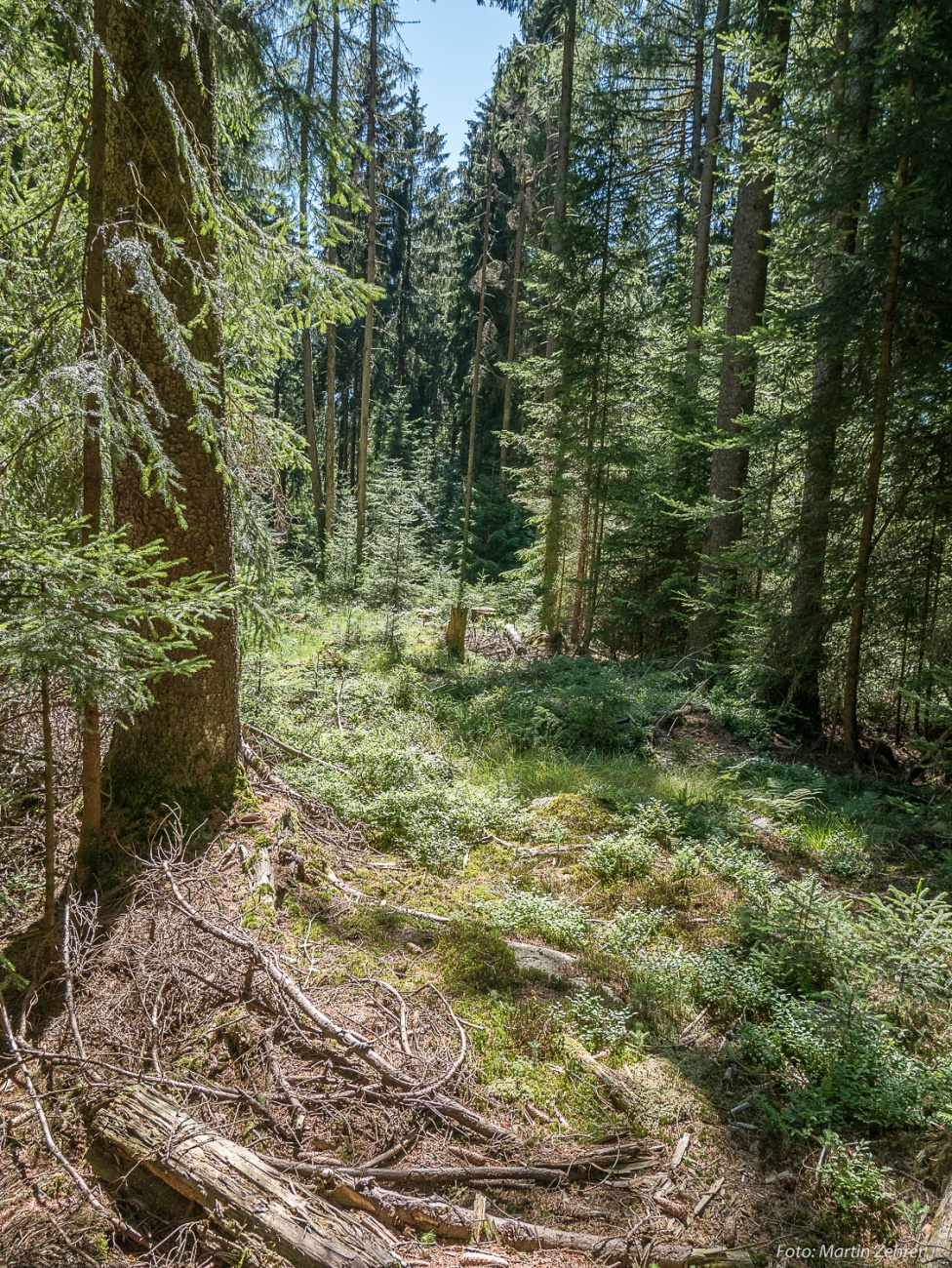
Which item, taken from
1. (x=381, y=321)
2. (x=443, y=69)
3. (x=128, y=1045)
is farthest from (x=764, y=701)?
(x=381, y=321)

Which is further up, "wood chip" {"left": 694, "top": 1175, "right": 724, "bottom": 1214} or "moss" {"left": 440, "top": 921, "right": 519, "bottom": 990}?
"moss" {"left": 440, "top": 921, "right": 519, "bottom": 990}

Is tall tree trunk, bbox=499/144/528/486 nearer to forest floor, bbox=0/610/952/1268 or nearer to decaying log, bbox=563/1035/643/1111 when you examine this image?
forest floor, bbox=0/610/952/1268

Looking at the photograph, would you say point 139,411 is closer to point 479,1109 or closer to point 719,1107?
point 479,1109

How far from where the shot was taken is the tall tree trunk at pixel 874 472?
5.95m

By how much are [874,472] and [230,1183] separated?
7176 mm

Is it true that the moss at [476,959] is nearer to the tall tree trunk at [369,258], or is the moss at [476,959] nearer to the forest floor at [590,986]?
the forest floor at [590,986]

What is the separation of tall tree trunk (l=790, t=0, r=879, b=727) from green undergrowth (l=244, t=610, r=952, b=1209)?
89 centimetres

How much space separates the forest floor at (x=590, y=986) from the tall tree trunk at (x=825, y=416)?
162 centimetres

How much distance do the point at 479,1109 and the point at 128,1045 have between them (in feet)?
4.77

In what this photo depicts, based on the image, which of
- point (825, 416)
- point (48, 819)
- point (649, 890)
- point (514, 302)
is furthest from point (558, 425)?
point (514, 302)

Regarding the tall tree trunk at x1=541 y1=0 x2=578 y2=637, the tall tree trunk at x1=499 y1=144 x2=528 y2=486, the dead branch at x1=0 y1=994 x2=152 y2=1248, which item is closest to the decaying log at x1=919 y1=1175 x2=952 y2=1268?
the dead branch at x1=0 y1=994 x2=152 y2=1248

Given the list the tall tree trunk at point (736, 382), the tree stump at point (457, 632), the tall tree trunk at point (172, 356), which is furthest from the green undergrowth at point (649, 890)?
the tree stump at point (457, 632)

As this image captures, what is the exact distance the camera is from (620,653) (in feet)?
40.6

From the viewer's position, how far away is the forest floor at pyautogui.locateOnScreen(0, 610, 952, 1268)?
7.49 feet
